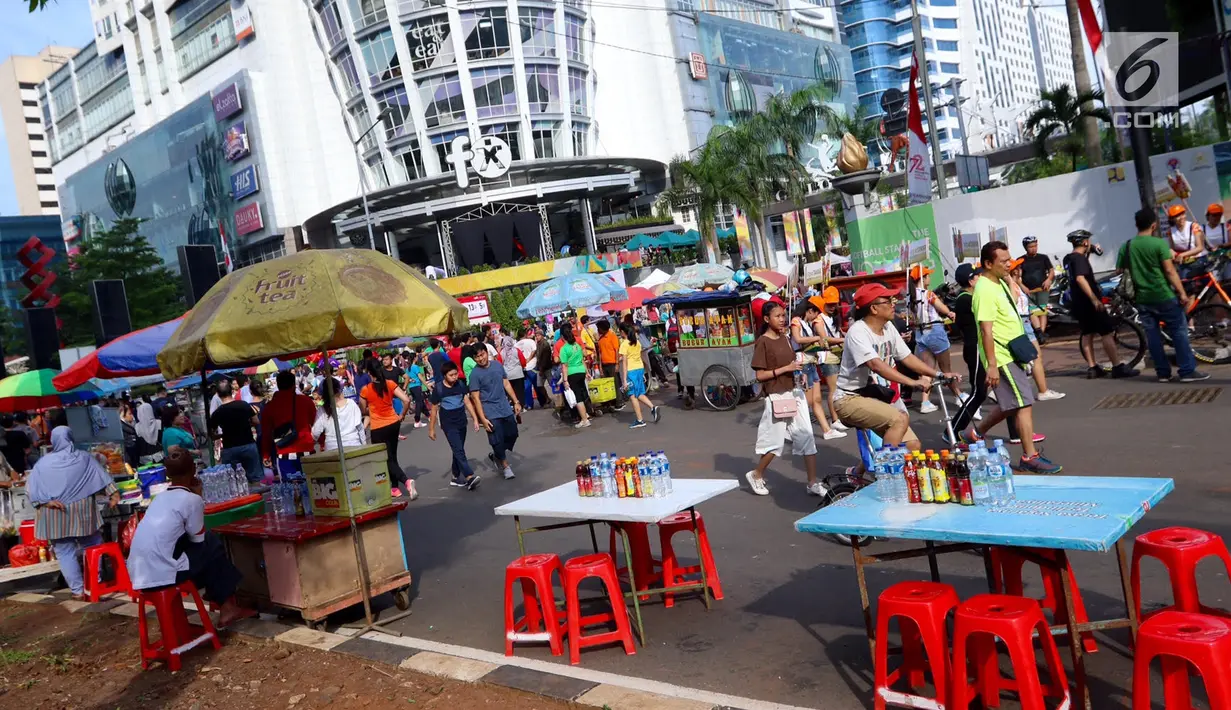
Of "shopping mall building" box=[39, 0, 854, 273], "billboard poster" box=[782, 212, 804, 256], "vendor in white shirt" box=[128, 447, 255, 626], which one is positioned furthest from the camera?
"shopping mall building" box=[39, 0, 854, 273]

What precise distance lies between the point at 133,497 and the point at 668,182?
59.5 m

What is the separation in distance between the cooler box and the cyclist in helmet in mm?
8219

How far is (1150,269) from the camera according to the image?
9.82m

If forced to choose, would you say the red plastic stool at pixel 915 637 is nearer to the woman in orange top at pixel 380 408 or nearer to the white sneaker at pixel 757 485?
the white sneaker at pixel 757 485

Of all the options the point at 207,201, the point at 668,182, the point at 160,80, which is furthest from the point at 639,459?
the point at 160,80

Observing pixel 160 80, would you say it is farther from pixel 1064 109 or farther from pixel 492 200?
pixel 1064 109

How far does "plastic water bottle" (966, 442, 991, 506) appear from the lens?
13.5ft

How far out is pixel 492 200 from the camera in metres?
55.9

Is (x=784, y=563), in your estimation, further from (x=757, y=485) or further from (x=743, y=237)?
(x=743, y=237)

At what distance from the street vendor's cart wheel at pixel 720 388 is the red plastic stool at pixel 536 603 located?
922 centimetres

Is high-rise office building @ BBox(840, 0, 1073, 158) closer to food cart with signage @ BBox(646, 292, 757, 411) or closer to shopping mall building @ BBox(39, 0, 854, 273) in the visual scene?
shopping mall building @ BBox(39, 0, 854, 273)

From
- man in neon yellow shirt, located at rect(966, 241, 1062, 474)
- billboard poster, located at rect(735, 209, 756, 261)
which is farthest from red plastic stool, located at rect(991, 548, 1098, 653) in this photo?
billboard poster, located at rect(735, 209, 756, 261)

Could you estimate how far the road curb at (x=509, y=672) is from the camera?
4281 mm

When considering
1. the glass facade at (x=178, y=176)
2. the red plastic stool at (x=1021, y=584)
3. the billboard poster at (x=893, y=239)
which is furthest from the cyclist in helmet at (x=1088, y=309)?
the glass facade at (x=178, y=176)
